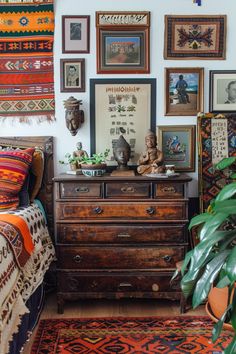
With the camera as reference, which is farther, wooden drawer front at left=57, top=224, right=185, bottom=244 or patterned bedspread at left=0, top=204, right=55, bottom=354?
wooden drawer front at left=57, top=224, right=185, bottom=244

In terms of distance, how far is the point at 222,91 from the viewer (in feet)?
10.3

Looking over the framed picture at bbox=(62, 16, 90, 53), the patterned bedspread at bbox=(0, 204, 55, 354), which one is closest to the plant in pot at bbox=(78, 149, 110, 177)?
the patterned bedspread at bbox=(0, 204, 55, 354)

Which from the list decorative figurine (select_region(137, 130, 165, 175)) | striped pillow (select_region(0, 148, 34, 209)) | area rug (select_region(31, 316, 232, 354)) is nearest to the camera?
area rug (select_region(31, 316, 232, 354))

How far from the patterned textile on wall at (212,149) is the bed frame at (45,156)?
1.13m

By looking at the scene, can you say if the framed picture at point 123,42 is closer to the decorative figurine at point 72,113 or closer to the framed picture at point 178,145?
the decorative figurine at point 72,113

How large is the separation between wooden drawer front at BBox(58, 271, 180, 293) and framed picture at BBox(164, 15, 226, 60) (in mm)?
1613

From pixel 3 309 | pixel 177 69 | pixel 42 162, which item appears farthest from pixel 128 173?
pixel 3 309

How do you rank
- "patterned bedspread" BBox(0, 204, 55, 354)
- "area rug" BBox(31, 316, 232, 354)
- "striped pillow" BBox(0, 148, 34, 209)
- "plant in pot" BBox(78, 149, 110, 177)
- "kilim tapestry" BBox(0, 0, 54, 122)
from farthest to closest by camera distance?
"kilim tapestry" BBox(0, 0, 54, 122) < "plant in pot" BBox(78, 149, 110, 177) < "striped pillow" BBox(0, 148, 34, 209) < "area rug" BBox(31, 316, 232, 354) < "patterned bedspread" BBox(0, 204, 55, 354)

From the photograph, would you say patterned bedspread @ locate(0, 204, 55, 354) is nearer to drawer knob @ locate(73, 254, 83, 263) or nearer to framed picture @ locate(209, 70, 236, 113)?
drawer knob @ locate(73, 254, 83, 263)

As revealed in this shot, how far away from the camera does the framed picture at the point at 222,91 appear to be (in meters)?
3.12

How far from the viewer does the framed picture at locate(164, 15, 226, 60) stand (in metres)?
3.07

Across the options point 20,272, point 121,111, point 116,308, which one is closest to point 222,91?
point 121,111

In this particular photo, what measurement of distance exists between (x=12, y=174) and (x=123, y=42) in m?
1.27

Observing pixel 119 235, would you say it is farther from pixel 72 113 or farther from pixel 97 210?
pixel 72 113
